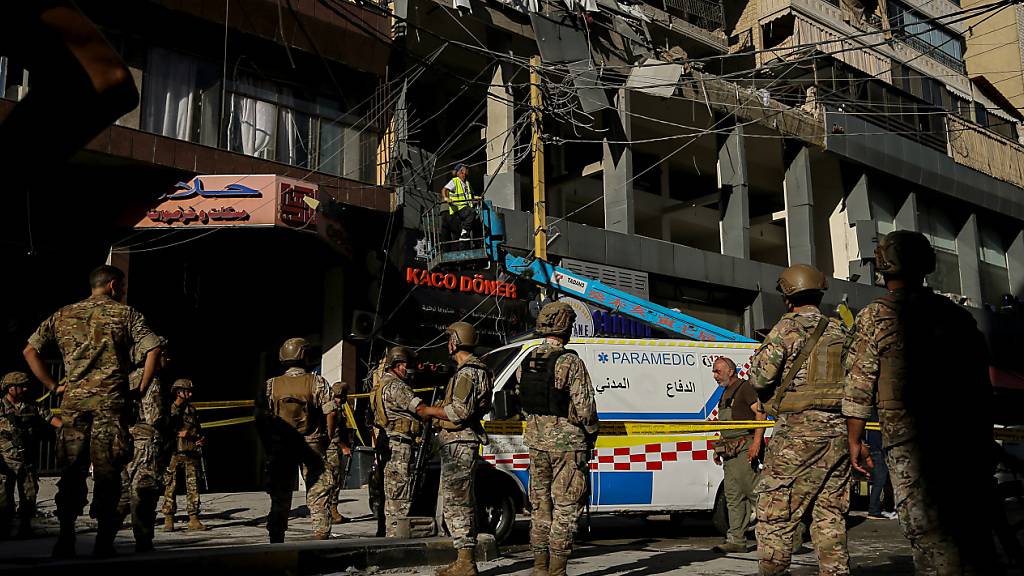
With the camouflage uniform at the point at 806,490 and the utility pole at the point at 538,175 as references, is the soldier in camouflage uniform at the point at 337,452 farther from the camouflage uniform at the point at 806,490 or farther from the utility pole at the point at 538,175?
the camouflage uniform at the point at 806,490

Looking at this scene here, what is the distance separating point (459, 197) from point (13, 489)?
29.3ft

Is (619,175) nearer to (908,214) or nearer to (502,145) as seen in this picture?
(502,145)

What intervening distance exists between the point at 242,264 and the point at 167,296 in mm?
1534

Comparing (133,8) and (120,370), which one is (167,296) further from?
(120,370)

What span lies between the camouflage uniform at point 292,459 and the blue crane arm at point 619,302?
6304mm

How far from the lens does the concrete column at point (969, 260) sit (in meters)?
30.0

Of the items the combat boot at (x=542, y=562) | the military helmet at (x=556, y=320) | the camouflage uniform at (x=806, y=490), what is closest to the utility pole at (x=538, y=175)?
the military helmet at (x=556, y=320)

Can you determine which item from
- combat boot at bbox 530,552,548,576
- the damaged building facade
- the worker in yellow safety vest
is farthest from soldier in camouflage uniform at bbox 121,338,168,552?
the damaged building facade

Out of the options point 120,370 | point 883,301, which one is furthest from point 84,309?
point 883,301

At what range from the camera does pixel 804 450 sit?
4.87 m

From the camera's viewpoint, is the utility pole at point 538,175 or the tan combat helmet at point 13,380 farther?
the utility pole at point 538,175

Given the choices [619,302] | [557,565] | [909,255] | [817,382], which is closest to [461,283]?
[619,302]

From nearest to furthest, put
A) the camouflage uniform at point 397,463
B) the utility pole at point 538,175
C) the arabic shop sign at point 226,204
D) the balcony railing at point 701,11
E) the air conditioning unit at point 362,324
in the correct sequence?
the camouflage uniform at point 397,463 < the utility pole at point 538,175 < the arabic shop sign at point 226,204 < the air conditioning unit at point 362,324 < the balcony railing at point 701,11

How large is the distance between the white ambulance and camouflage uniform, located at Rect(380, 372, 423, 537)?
0.95m
